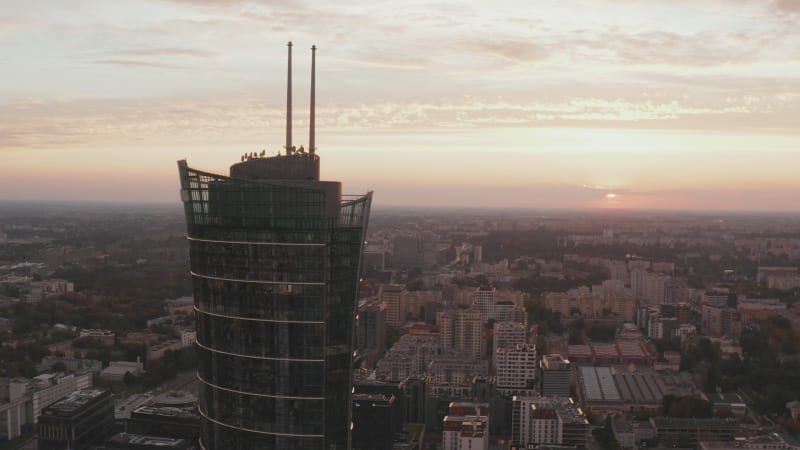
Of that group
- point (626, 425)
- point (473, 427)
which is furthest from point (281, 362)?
point (626, 425)

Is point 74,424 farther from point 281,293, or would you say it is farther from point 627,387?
point 627,387

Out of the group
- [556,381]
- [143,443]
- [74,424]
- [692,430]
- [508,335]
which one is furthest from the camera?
[508,335]

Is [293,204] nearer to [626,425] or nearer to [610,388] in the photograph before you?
[626,425]

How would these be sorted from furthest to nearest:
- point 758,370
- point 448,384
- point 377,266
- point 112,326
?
point 377,266, point 112,326, point 758,370, point 448,384

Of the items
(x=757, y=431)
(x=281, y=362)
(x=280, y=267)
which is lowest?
(x=757, y=431)

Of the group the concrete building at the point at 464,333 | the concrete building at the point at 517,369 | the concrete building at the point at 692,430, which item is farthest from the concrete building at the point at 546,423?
the concrete building at the point at 464,333

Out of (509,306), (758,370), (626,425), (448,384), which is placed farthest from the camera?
(509,306)

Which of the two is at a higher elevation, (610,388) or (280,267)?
(280,267)

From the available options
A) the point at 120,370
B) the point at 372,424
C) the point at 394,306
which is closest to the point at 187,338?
the point at 120,370
